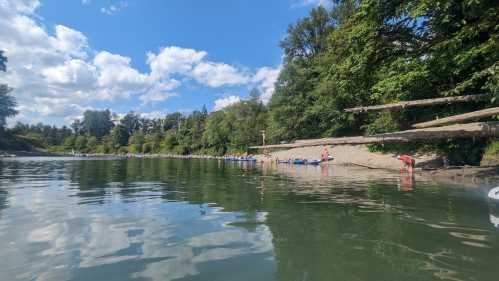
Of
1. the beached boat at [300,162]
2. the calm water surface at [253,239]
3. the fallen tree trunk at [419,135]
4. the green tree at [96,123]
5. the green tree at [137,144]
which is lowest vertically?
the calm water surface at [253,239]

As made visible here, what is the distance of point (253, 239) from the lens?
22.0ft

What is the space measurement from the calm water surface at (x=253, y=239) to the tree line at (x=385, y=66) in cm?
684

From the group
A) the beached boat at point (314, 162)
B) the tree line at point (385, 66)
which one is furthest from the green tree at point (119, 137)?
the beached boat at point (314, 162)

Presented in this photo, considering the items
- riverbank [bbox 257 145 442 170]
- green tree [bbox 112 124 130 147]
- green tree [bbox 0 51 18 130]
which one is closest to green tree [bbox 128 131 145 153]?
green tree [bbox 112 124 130 147]

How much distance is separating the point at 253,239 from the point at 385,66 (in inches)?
643

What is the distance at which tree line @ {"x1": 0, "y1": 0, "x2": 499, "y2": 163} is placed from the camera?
15.6 meters

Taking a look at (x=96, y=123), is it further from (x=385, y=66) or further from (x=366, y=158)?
(x=385, y=66)

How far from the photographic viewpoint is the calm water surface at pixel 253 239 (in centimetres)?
490

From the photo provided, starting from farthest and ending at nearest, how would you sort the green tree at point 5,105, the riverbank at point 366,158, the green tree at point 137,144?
the green tree at point 137,144
the green tree at point 5,105
the riverbank at point 366,158

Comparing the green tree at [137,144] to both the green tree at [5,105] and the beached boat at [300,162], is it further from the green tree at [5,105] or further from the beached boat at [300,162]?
the beached boat at [300,162]

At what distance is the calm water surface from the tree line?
6838 millimetres

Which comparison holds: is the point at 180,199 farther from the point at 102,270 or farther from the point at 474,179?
the point at 474,179

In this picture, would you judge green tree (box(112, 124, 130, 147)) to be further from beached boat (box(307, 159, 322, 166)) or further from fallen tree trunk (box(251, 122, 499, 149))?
fallen tree trunk (box(251, 122, 499, 149))

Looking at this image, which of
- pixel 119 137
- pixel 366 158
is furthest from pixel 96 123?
pixel 366 158
